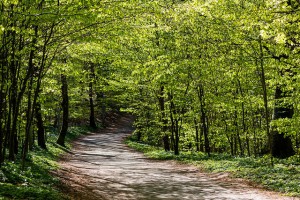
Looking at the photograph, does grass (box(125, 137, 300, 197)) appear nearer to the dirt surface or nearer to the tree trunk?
the dirt surface

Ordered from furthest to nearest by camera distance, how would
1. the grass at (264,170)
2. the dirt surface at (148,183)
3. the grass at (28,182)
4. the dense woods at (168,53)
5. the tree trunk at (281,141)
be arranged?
the tree trunk at (281,141), the grass at (264,170), the dirt surface at (148,183), the dense woods at (168,53), the grass at (28,182)

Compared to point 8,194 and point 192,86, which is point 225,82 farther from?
point 8,194

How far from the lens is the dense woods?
30.4 feet

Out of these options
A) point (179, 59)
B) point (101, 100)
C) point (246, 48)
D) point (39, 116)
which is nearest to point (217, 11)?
point (246, 48)

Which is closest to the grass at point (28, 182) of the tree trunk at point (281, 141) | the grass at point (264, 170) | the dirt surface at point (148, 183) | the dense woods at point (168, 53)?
the dense woods at point (168, 53)

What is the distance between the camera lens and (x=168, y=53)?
57.8 feet

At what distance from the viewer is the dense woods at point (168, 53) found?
9258 millimetres

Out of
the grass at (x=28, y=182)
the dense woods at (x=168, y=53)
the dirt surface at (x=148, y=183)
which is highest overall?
the dense woods at (x=168, y=53)

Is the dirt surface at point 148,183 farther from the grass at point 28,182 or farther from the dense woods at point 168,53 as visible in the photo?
the dense woods at point 168,53

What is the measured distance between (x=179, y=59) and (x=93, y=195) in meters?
9.77

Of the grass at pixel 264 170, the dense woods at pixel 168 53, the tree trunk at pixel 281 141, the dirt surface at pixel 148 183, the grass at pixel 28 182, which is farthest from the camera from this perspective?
the tree trunk at pixel 281 141

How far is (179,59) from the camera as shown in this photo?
56.5 ft

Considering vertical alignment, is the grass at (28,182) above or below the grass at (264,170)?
above

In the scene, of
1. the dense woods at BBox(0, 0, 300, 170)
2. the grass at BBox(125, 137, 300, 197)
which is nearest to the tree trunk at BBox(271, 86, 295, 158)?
the dense woods at BBox(0, 0, 300, 170)
